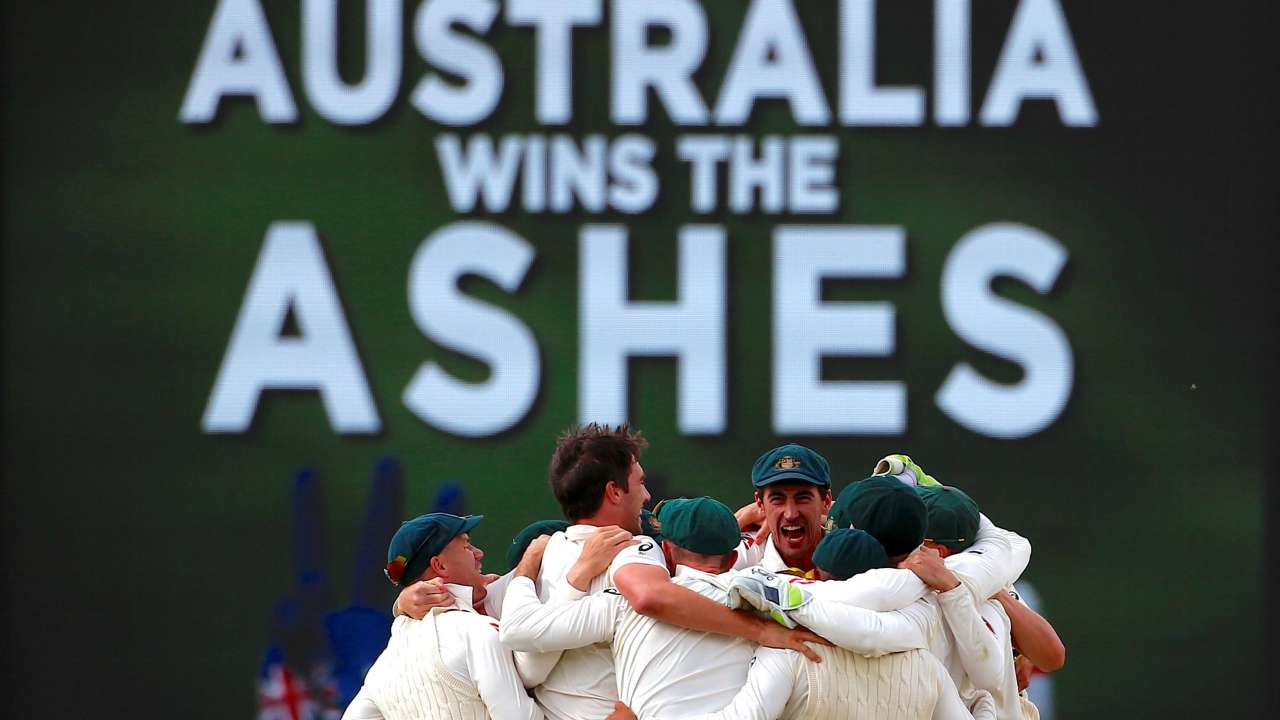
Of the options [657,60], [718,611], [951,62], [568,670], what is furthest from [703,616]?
[951,62]

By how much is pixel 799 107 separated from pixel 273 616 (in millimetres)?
2832

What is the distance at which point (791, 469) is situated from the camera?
4.26 metres

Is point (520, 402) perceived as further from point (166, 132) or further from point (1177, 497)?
point (1177, 497)

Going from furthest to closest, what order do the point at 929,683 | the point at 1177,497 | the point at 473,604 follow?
the point at 1177,497, the point at 473,604, the point at 929,683

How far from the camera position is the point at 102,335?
7.68 m

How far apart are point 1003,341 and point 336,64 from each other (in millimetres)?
2812

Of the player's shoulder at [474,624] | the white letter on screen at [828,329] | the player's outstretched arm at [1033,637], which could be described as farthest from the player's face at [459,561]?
the white letter on screen at [828,329]

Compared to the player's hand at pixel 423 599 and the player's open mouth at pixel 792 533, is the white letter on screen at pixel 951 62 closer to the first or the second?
the player's open mouth at pixel 792 533

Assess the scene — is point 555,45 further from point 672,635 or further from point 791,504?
point 672,635

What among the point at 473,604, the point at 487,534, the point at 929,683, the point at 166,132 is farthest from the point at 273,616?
the point at 929,683

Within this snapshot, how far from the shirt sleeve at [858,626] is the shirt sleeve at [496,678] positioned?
2.16ft

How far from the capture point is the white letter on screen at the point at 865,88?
25.2ft

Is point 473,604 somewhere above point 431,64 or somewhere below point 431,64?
below

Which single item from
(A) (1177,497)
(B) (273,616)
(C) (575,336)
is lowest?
(B) (273,616)
